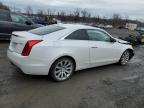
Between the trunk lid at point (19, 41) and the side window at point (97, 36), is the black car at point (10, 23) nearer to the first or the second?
the trunk lid at point (19, 41)

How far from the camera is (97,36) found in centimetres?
518

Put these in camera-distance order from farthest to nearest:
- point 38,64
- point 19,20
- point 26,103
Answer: point 19,20 → point 38,64 → point 26,103

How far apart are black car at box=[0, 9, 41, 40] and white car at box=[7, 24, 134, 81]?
14.2 ft

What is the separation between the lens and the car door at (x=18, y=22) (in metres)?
8.66

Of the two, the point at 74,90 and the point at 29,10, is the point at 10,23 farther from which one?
the point at 29,10

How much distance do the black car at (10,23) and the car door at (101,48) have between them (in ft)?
16.6

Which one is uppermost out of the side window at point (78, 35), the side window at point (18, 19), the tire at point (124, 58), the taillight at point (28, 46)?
the side window at point (18, 19)

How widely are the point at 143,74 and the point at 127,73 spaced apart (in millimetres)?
583

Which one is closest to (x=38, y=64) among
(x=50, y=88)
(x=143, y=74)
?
(x=50, y=88)

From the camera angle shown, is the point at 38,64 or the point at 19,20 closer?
the point at 38,64

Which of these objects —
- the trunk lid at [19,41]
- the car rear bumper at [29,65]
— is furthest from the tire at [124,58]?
the trunk lid at [19,41]

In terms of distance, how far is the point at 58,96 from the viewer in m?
3.65

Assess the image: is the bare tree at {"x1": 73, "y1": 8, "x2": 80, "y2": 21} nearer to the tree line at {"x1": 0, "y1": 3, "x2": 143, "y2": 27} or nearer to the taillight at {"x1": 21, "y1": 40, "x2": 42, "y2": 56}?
the tree line at {"x1": 0, "y1": 3, "x2": 143, "y2": 27}

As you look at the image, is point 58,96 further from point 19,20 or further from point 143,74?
point 19,20
